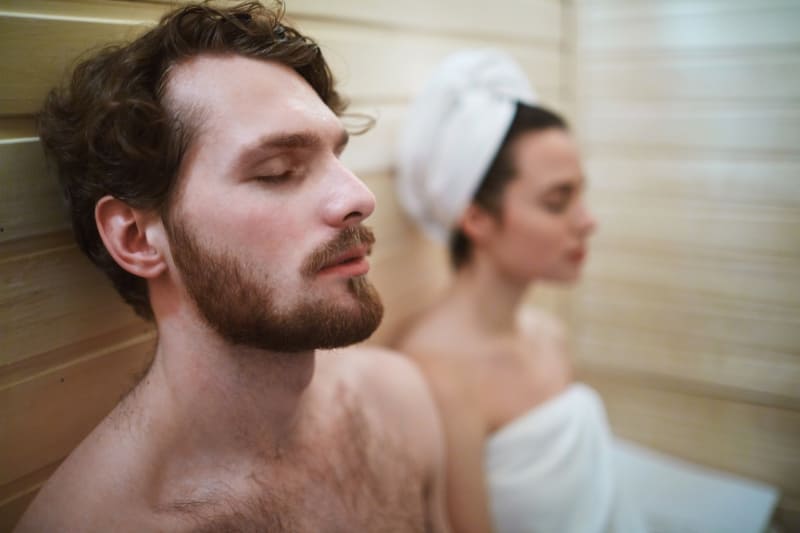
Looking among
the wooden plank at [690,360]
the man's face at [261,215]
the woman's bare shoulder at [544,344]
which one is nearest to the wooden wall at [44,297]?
the man's face at [261,215]

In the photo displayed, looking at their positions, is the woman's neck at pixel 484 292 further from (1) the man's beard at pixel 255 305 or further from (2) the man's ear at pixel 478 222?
(1) the man's beard at pixel 255 305

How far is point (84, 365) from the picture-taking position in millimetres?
983

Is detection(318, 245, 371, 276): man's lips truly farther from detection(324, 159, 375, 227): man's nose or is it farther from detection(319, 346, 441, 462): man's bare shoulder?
detection(319, 346, 441, 462): man's bare shoulder

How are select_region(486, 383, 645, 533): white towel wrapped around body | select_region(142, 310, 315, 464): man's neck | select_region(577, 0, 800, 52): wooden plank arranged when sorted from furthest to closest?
1. select_region(577, 0, 800, 52): wooden plank
2. select_region(486, 383, 645, 533): white towel wrapped around body
3. select_region(142, 310, 315, 464): man's neck

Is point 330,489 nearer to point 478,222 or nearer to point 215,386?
point 215,386

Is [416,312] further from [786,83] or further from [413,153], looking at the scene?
[786,83]

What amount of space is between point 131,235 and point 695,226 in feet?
5.70

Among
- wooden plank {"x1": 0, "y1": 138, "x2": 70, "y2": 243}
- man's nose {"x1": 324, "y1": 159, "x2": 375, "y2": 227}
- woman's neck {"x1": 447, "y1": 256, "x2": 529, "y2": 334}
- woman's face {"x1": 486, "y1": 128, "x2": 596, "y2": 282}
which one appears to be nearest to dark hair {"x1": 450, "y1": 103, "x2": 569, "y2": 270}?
woman's face {"x1": 486, "y1": 128, "x2": 596, "y2": 282}

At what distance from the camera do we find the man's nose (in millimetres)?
897

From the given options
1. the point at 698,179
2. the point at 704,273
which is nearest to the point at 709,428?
the point at 704,273

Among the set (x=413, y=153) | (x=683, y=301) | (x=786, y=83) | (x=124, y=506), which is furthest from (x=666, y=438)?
(x=124, y=506)

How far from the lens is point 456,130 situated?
1594 millimetres

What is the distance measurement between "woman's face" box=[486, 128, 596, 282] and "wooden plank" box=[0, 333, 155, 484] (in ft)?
3.05

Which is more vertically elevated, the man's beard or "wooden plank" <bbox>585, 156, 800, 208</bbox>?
the man's beard
